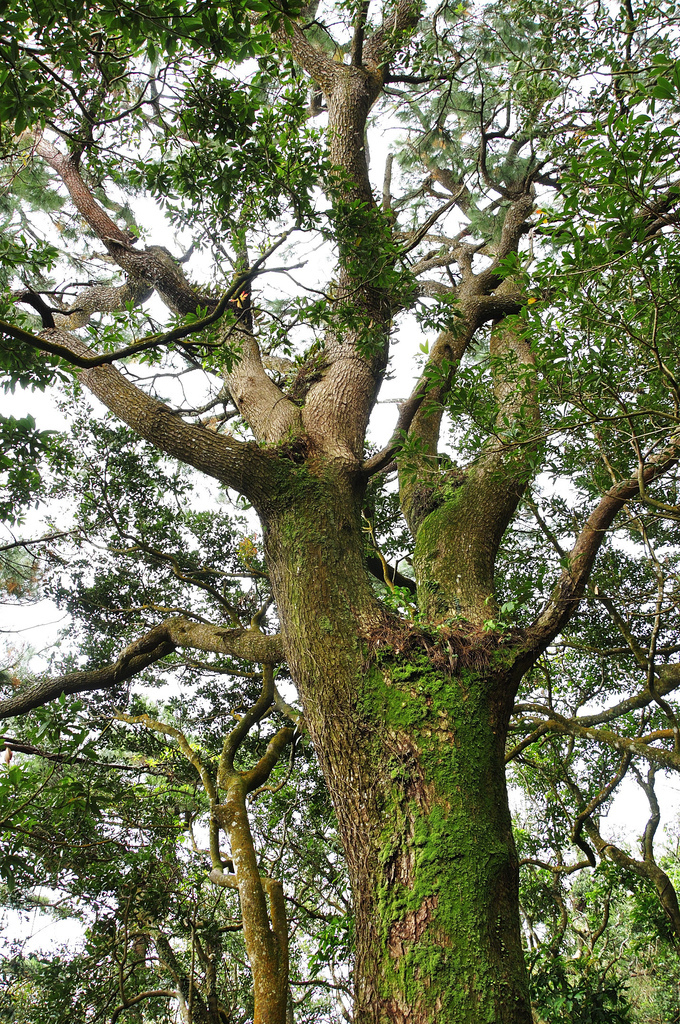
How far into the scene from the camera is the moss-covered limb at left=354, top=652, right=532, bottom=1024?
168 centimetres

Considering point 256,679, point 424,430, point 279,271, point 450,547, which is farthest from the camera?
point 256,679

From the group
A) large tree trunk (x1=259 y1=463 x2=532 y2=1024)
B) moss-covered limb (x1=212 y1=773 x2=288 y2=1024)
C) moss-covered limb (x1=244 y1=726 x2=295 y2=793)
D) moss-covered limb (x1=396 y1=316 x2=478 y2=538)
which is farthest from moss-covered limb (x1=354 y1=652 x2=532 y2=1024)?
moss-covered limb (x1=244 y1=726 x2=295 y2=793)

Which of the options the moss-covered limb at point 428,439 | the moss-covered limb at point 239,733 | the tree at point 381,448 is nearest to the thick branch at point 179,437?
the tree at point 381,448

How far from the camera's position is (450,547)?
305 cm

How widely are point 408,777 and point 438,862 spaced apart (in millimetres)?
272

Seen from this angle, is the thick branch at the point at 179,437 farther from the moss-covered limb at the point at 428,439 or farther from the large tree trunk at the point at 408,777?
the moss-covered limb at the point at 428,439

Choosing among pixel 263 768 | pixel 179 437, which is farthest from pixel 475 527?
pixel 263 768

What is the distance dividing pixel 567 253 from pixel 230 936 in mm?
5958

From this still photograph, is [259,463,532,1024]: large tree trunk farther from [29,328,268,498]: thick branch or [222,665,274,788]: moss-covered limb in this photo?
[222,665,274,788]: moss-covered limb

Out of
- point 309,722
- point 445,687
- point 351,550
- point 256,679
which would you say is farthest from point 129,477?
point 445,687

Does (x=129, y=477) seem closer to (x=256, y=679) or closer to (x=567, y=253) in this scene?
(x=256, y=679)

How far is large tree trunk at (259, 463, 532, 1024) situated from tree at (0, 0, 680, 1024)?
10 mm

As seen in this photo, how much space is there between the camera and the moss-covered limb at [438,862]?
1680 millimetres

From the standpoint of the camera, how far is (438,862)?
1.85 metres
